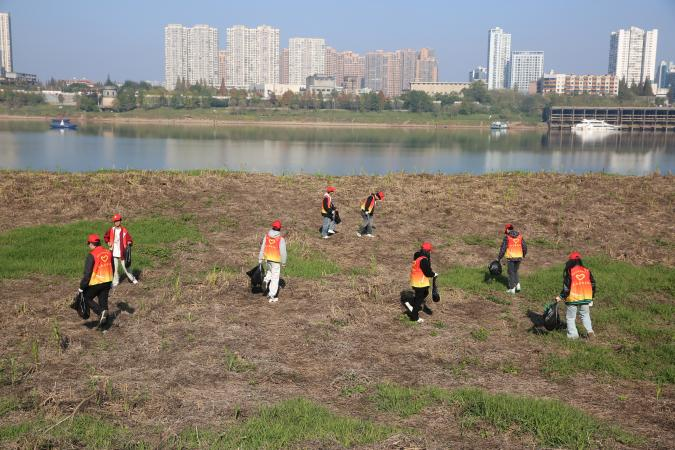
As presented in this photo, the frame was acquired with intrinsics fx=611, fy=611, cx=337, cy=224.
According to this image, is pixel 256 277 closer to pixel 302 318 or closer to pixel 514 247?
pixel 302 318

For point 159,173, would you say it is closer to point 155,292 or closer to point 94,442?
point 155,292

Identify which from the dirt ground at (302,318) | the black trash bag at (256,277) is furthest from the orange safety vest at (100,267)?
the black trash bag at (256,277)

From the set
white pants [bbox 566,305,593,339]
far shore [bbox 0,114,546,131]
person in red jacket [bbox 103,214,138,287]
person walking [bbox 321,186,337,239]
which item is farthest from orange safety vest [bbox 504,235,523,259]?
far shore [bbox 0,114,546,131]

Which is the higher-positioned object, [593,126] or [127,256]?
[593,126]

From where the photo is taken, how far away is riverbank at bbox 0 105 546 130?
566ft

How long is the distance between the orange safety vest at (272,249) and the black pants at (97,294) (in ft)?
13.1

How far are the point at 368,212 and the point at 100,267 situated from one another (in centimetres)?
1129

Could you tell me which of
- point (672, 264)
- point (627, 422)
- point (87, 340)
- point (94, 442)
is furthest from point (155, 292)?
point (672, 264)

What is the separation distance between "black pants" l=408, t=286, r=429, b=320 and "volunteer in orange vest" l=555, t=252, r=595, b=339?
9.84 ft

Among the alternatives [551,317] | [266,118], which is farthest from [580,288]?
[266,118]

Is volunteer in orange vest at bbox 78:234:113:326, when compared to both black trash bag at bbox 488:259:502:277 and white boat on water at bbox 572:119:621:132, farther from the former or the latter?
white boat on water at bbox 572:119:621:132

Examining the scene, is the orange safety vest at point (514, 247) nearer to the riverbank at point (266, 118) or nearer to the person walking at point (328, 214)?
the person walking at point (328, 214)

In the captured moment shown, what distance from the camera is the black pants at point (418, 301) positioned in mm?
14586

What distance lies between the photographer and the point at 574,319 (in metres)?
13.8
